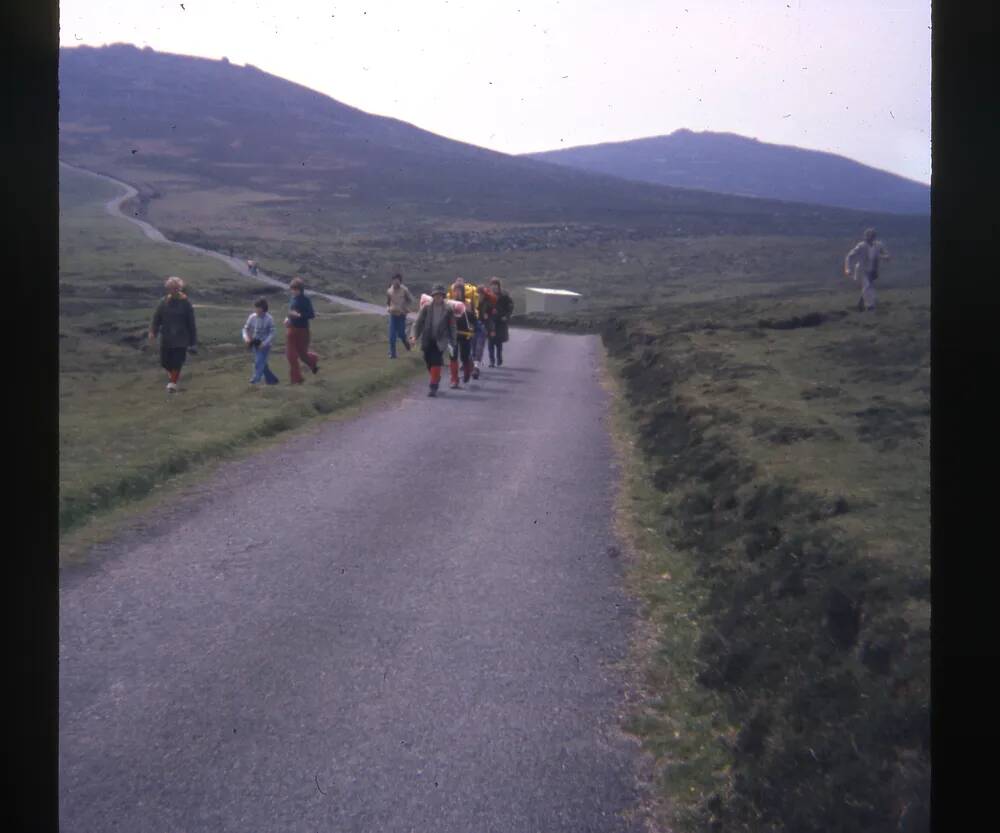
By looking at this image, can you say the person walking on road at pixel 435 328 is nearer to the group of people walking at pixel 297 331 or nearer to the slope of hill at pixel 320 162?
the group of people walking at pixel 297 331

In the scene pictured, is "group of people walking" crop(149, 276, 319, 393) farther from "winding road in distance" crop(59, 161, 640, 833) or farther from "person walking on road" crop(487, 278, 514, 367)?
"winding road in distance" crop(59, 161, 640, 833)

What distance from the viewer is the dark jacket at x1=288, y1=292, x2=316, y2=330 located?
18.8 m

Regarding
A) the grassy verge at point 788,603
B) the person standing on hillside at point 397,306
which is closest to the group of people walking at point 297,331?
the person standing on hillside at point 397,306

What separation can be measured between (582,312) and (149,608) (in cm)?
4890

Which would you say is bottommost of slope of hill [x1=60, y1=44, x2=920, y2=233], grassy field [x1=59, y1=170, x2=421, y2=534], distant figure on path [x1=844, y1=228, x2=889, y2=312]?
grassy field [x1=59, y1=170, x2=421, y2=534]

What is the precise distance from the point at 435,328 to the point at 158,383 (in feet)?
23.1

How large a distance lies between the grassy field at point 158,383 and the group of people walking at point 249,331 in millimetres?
417

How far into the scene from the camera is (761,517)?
8305 mm

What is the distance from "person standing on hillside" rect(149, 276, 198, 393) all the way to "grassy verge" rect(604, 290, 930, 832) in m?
6.91

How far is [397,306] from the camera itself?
78.6ft

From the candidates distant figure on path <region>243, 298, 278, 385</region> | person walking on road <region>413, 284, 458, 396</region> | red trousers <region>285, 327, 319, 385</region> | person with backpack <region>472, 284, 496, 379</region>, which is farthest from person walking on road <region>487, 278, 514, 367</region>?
distant figure on path <region>243, 298, 278, 385</region>

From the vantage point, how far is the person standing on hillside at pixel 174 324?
669 inches

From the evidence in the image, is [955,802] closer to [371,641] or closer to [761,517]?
[371,641]

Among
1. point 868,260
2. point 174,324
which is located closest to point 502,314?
point 868,260
